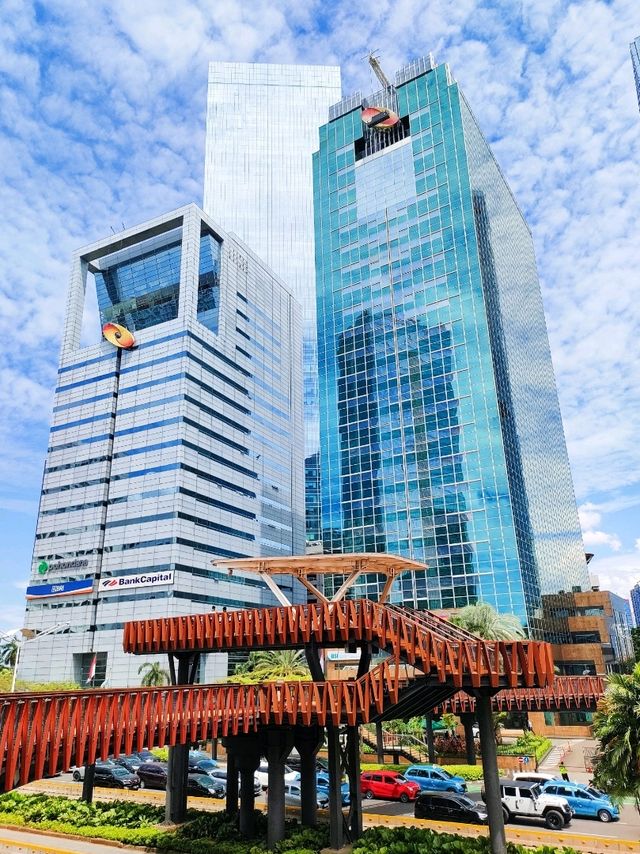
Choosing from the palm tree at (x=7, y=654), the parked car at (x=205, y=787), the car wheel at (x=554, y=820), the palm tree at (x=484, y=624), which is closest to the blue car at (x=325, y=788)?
the parked car at (x=205, y=787)

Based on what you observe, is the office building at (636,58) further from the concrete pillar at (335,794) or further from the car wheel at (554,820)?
the concrete pillar at (335,794)

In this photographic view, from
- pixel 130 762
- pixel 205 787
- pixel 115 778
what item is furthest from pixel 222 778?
pixel 130 762

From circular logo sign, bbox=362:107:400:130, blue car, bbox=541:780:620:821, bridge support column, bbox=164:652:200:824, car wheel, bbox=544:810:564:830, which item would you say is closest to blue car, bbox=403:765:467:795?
blue car, bbox=541:780:620:821

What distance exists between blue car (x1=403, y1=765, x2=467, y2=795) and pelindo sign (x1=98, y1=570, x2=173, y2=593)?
57.1 m

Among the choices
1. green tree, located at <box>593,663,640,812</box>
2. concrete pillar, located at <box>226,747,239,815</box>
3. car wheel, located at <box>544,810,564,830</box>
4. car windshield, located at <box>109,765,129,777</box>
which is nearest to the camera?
green tree, located at <box>593,663,640,812</box>

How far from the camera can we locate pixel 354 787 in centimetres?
2625

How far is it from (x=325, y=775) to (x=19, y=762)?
25.8 m

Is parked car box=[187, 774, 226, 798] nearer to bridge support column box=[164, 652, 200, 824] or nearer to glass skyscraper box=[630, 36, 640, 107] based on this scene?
bridge support column box=[164, 652, 200, 824]

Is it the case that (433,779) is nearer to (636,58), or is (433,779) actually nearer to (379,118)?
(379,118)

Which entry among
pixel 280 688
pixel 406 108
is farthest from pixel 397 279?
pixel 280 688

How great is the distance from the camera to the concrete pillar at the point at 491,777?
21.8m

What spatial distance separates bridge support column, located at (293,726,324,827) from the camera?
27312 mm

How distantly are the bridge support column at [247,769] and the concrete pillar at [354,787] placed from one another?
3.94 m

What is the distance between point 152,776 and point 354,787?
72.3ft
